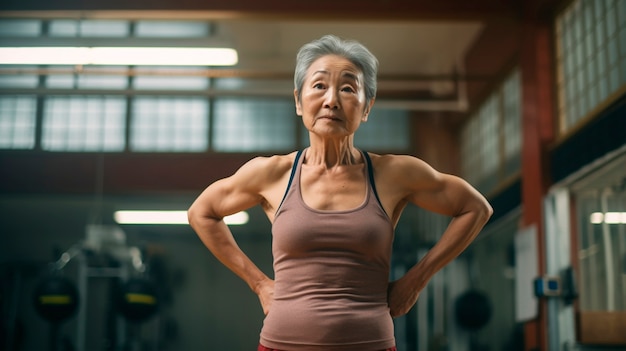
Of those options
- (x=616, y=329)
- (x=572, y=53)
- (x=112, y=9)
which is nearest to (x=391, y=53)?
(x=572, y=53)

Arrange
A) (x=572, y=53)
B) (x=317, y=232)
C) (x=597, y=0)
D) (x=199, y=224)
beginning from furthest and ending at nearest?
(x=572, y=53) → (x=597, y=0) → (x=199, y=224) → (x=317, y=232)

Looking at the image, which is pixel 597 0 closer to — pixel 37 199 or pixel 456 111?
pixel 456 111

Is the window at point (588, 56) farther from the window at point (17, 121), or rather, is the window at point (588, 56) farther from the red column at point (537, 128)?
the window at point (17, 121)

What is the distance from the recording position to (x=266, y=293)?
1.65 m

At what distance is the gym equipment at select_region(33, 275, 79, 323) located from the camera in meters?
5.67

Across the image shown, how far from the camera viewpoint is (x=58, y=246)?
19.8 feet

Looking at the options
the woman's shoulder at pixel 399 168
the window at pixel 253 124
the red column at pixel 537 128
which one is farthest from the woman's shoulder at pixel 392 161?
the window at pixel 253 124

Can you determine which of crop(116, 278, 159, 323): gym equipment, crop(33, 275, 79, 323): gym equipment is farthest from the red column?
crop(33, 275, 79, 323): gym equipment

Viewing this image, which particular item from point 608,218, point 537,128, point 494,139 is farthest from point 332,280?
point 494,139

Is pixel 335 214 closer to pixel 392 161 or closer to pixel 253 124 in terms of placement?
pixel 392 161

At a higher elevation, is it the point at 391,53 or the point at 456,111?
the point at 391,53

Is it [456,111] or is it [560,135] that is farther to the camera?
[456,111]

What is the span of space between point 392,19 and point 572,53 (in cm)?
130

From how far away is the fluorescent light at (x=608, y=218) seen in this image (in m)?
4.72
